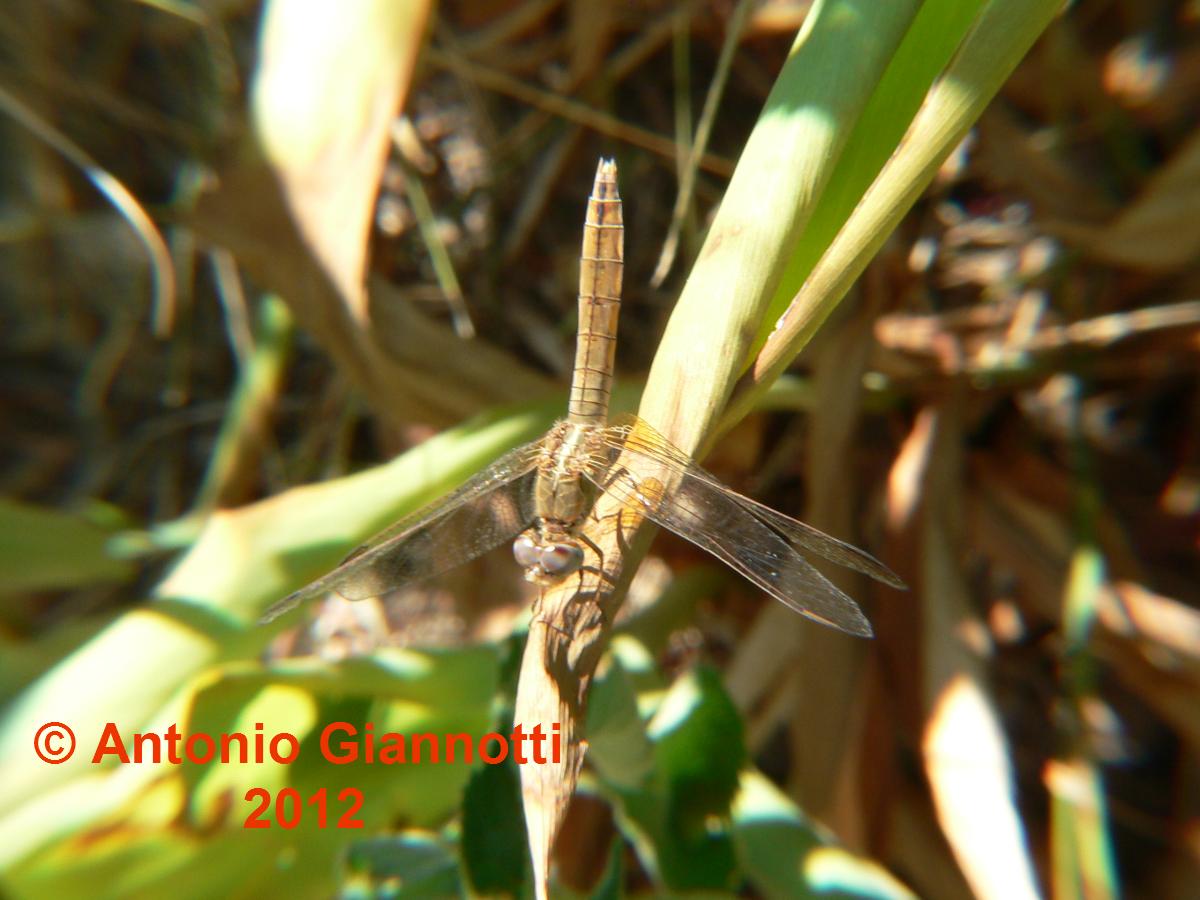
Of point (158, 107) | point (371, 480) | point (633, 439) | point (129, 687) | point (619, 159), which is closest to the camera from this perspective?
point (633, 439)

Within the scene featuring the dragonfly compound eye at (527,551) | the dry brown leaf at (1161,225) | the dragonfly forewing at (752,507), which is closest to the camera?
the dragonfly forewing at (752,507)

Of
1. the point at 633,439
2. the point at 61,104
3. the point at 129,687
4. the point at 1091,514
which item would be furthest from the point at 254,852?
the point at 61,104

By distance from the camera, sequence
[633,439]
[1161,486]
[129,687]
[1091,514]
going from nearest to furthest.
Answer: [633,439] → [129,687] → [1091,514] → [1161,486]

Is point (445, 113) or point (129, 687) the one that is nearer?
point (129, 687)

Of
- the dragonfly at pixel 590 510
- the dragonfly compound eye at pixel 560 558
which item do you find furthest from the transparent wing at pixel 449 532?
the dragonfly compound eye at pixel 560 558

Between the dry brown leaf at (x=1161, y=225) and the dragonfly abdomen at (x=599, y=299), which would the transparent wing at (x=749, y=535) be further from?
the dry brown leaf at (x=1161, y=225)

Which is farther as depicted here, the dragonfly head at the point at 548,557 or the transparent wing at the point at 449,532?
the transparent wing at the point at 449,532

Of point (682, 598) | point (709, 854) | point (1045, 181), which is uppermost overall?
point (1045, 181)

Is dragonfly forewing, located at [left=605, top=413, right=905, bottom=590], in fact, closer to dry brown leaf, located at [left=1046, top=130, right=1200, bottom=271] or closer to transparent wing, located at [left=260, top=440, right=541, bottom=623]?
transparent wing, located at [left=260, top=440, right=541, bottom=623]

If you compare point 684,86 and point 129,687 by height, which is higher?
point 684,86

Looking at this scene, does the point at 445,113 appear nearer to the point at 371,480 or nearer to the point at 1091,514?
the point at 371,480
